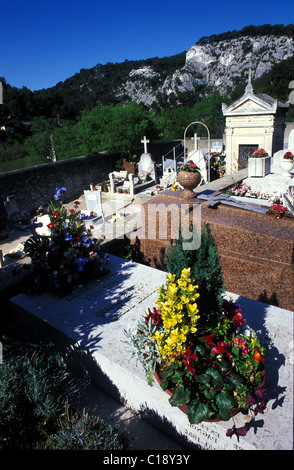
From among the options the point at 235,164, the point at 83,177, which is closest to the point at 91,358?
the point at 235,164

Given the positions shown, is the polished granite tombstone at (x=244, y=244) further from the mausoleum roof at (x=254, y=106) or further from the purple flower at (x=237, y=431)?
the mausoleum roof at (x=254, y=106)

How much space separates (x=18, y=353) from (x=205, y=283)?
2.14 metres

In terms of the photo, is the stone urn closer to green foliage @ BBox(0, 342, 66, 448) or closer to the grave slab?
the grave slab

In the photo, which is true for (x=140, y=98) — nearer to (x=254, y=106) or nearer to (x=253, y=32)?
(x=253, y=32)

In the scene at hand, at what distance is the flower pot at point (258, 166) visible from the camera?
10.2 metres

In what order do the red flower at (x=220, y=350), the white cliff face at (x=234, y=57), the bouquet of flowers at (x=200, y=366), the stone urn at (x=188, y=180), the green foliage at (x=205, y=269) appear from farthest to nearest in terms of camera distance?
the white cliff face at (x=234, y=57) < the stone urn at (x=188, y=180) < the green foliage at (x=205, y=269) < the red flower at (x=220, y=350) < the bouquet of flowers at (x=200, y=366)

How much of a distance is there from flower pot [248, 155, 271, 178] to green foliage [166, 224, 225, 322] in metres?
7.78

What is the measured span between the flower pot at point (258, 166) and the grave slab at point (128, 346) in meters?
6.84

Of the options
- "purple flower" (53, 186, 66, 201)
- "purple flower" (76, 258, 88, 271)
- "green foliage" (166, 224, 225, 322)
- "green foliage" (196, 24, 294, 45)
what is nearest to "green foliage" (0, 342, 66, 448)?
"purple flower" (76, 258, 88, 271)

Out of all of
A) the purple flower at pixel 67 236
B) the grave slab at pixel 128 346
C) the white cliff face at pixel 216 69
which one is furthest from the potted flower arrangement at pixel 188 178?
the white cliff face at pixel 216 69

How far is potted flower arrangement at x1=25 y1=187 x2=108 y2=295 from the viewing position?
4.48m

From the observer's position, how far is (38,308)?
4148mm

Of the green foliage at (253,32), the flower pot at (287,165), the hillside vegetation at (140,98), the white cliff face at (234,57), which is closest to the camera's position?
the flower pot at (287,165)

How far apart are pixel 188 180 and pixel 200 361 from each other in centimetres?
369
